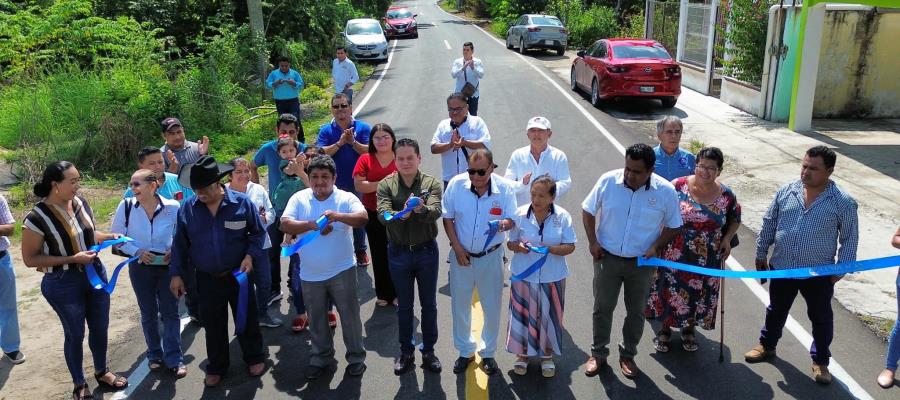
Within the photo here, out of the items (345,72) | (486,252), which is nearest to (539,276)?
(486,252)

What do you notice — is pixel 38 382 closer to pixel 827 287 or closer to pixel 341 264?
pixel 341 264

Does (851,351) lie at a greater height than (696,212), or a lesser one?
lesser

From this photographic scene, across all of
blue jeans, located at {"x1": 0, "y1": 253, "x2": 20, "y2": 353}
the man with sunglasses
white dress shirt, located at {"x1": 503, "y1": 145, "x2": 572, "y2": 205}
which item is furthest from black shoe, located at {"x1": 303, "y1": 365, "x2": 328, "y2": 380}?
blue jeans, located at {"x1": 0, "y1": 253, "x2": 20, "y2": 353}

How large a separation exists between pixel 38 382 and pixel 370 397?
2.62 meters

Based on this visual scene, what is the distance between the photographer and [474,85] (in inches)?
481

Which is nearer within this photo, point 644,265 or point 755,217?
point 644,265

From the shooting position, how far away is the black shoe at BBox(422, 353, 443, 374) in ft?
16.9

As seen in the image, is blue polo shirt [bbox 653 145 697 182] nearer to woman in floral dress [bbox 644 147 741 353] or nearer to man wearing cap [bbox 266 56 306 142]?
woman in floral dress [bbox 644 147 741 353]

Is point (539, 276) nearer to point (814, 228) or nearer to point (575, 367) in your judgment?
point (575, 367)

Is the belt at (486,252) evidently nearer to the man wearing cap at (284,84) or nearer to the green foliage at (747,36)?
the man wearing cap at (284,84)

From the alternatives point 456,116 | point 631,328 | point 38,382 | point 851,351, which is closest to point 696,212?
point 631,328

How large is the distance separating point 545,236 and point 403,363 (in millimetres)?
1469

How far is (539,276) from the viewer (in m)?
4.88

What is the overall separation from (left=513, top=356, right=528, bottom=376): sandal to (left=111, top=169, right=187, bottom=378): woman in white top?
8.39 ft
